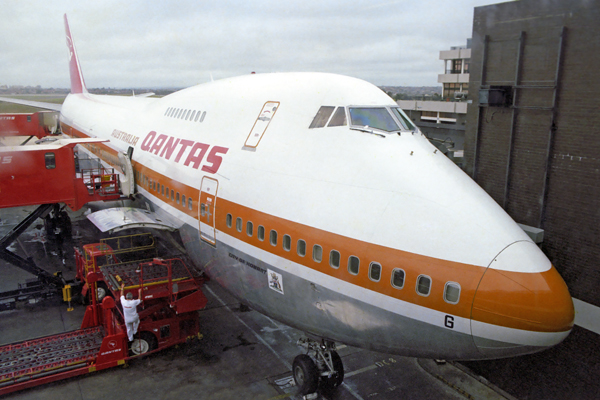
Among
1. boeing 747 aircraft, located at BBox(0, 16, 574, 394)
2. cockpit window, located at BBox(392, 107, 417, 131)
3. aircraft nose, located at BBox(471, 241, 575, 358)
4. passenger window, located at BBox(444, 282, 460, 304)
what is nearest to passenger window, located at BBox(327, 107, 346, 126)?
boeing 747 aircraft, located at BBox(0, 16, 574, 394)

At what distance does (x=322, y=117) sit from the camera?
974cm

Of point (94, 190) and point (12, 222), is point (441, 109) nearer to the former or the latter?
point (94, 190)

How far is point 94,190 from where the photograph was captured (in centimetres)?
1631

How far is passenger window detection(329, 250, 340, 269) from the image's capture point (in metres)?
8.14

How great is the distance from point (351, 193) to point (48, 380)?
880cm

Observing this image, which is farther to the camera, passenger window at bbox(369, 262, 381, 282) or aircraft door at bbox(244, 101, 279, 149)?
aircraft door at bbox(244, 101, 279, 149)

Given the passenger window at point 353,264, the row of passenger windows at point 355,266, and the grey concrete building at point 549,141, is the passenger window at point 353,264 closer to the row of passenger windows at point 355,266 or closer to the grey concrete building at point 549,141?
the row of passenger windows at point 355,266

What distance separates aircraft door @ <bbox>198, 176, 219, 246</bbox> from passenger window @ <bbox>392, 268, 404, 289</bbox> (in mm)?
4755

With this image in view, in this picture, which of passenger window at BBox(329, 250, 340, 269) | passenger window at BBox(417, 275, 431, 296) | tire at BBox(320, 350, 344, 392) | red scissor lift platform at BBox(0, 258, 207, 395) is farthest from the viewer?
red scissor lift platform at BBox(0, 258, 207, 395)

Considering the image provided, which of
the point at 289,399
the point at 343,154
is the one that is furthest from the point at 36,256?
the point at 343,154

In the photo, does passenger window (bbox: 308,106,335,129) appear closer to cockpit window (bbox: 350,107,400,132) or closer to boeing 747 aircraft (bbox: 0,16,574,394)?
boeing 747 aircraft (bbox: 0,16,574,394)

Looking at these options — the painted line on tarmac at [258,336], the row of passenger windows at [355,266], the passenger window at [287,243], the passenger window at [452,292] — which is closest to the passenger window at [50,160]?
the painted line on tarmac at [258,336]

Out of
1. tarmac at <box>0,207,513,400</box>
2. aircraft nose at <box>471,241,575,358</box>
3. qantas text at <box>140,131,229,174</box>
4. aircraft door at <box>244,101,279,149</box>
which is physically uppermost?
aircraft door at <box>244,101,279,149</box>

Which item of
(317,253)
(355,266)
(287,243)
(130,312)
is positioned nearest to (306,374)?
(287,243)
